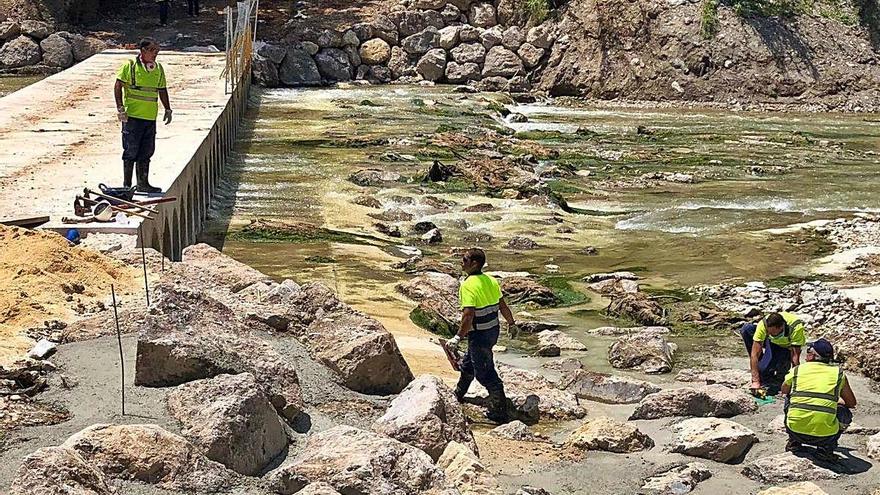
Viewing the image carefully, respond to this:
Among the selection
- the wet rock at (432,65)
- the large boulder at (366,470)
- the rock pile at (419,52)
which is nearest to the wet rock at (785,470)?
the large boulder at (366,470)

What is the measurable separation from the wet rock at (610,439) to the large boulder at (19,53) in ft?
98.0

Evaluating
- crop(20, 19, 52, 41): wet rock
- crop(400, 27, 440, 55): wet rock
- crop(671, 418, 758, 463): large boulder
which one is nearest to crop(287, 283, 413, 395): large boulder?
crop(671, 418, 758, 463): large boulder

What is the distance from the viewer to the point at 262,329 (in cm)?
956

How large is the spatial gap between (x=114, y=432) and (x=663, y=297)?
9085 mm

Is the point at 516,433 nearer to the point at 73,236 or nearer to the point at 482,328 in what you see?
the point at 482,328

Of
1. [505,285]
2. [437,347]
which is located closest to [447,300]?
[505,285]

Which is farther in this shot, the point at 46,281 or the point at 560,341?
the point at 560,341

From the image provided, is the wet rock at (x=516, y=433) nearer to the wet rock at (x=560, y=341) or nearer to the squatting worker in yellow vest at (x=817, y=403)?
the squatting worker in yellow vest at (x=817, y=403)

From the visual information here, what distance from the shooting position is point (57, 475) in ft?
19.9

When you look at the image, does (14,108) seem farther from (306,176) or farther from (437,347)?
(437,347)

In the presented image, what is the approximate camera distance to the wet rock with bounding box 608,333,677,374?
1177 centimetres

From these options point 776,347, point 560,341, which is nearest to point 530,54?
point 560,341

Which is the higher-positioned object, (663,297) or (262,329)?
(262,329)

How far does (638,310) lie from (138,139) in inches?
223
